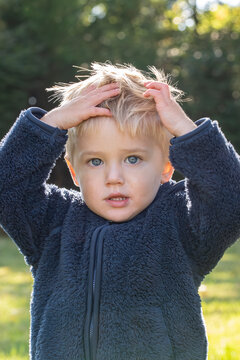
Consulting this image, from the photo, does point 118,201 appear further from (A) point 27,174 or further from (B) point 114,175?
(A) point 27,174

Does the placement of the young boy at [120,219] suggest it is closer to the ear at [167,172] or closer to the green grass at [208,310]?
the ear at [167,172]

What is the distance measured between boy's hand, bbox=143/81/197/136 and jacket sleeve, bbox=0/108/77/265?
40cm

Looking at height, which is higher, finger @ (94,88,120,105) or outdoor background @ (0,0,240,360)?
outdoor background @ (0,0,240,360)

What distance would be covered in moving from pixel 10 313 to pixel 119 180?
3104 mm

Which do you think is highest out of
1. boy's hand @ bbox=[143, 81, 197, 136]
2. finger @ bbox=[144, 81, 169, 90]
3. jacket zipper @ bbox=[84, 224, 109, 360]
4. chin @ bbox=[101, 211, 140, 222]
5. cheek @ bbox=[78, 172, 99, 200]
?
finger @ bbox=[144, 81, 169, 90]

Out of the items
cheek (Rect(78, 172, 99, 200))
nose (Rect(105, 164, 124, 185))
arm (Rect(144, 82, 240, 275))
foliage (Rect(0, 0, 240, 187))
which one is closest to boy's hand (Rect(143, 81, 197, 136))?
arm (Rect(144, 82, 240, 275))

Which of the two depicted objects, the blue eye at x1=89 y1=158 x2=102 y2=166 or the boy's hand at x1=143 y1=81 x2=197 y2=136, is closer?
the boy's hand at x1=143 y1=81 x2=197 y2=136

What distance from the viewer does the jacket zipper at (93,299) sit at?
6.98 ft

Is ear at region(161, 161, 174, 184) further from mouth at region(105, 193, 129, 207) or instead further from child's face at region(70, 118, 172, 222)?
mouth at region(105, 193, 129, 207)

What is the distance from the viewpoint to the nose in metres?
2.21

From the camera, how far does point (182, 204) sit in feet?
7.48

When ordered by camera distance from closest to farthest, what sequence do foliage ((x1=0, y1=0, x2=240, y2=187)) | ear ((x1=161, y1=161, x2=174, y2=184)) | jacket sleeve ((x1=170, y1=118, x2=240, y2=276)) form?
1. jacket sleeve ((x1=170, y1=118, x2=240, y2=276))
2. ear ((x1=161, y1=161, x2=174, y2=184))
3. foliage ((x1=0, y1=0, x2=240, y2=187))

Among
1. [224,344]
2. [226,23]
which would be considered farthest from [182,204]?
[226,23]

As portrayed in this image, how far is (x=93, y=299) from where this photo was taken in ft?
7.08
